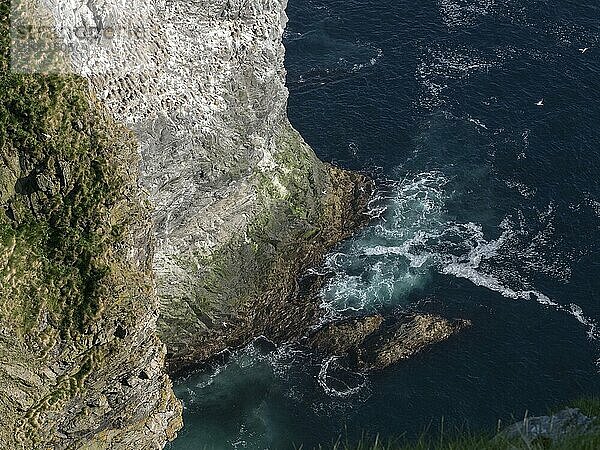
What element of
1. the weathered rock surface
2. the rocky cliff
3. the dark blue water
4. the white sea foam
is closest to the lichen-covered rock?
the rocky cliff

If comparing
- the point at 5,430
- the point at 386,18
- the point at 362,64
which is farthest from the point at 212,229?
the point at 386,18

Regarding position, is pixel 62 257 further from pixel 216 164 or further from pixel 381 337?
pixel 381 337

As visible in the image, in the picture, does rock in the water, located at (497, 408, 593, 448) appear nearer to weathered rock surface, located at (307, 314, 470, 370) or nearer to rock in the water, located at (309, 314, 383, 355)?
weathered rock surface, located at (307, 314, 470, 370)

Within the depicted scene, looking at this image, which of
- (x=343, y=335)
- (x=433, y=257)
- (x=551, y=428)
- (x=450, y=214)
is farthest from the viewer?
(x=450, y=214)

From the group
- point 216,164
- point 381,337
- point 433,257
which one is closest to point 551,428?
point 381,337

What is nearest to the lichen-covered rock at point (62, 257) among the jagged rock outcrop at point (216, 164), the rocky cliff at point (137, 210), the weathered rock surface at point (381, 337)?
the rocky cliff at point (137, 210)

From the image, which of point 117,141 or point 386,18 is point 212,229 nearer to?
point 117,141
